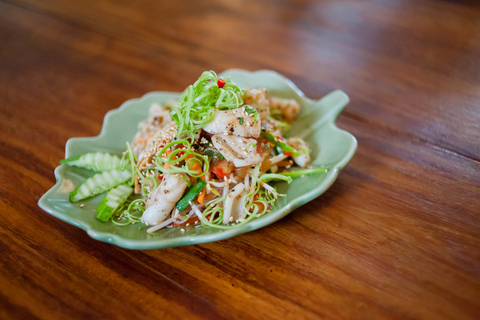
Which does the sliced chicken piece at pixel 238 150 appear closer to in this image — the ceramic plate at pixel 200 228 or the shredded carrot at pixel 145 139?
the ceramic plate at pixel 200 228

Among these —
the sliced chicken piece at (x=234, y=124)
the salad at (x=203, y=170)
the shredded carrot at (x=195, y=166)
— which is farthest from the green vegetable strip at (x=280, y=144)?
the shredded carrot at (x=195, y=166)

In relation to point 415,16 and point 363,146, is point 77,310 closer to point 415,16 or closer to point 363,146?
point 363,146

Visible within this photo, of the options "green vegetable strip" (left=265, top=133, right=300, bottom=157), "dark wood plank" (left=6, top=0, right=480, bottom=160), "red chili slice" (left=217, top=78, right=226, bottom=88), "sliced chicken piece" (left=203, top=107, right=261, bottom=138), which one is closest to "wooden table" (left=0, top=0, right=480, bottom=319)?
"dark wood plank" (left=6, top=0, right=480, bottom=160)

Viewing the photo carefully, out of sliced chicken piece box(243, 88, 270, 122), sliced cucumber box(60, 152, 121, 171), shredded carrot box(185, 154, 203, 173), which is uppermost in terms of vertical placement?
sliced chicken piece box(243, 88, 270, 122)

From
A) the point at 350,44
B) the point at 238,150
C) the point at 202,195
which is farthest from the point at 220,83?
the point at 350,44

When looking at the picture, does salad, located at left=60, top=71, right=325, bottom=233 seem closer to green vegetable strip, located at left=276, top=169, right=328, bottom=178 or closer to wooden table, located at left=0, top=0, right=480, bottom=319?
green vegetable strip, located at left=276, top=169, right=328, bottom=178
